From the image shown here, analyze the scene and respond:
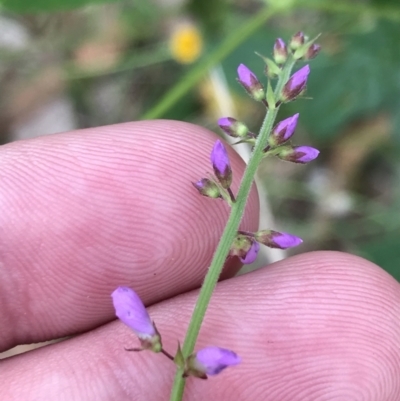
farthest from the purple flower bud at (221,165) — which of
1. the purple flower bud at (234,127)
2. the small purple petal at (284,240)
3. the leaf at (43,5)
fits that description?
the leaf at (43,5)

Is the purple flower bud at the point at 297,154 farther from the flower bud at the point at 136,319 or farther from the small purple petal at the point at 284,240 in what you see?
the flower bud at the point at 136,319

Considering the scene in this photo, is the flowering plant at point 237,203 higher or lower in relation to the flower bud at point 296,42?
lower

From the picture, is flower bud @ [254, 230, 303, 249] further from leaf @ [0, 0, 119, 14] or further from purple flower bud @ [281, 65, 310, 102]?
leaf @ [0, 0, 119, 14]

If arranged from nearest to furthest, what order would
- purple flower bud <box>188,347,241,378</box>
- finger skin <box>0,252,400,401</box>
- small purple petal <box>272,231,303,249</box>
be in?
purple flower bud <box>188,347,241,378</box>
small purple petal <box>272,231,303,249</box>
finger skin <box>0,252,400,401</box>

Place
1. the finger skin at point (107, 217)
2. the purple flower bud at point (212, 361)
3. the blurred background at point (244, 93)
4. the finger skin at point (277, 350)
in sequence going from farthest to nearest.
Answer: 1. the blurred background at point (244, 93)
2. the finger skin at point (107, 217)
3. the finger skin at point (277, 350)
4. the purple flower bud at point (212, 361)

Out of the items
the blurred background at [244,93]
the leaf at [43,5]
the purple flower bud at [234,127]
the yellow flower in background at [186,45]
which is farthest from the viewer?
the yellow flower in background at [186,45]

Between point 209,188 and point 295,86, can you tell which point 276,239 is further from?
point 295,86

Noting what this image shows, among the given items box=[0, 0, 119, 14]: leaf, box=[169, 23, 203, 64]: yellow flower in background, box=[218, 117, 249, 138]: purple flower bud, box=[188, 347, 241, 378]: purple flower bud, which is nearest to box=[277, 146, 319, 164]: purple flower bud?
box=[218, 117, 249, 138]: purple flower bud
